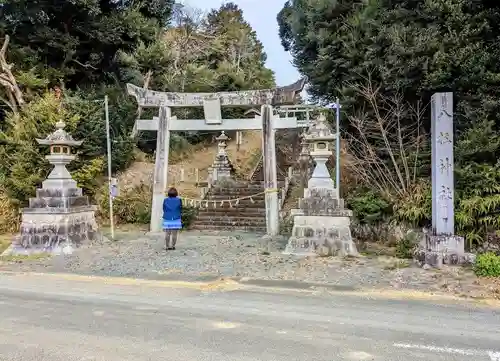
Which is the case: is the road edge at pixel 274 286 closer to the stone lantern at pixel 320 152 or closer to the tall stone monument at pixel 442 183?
the tall stone monument at pixel 442 183

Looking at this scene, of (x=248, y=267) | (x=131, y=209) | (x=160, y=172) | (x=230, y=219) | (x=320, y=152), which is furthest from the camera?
(x=230, y=219)

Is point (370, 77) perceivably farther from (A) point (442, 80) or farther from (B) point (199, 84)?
(B) point (199, 84)

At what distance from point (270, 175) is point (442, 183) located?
6.10 m

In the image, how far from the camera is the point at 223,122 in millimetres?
14102

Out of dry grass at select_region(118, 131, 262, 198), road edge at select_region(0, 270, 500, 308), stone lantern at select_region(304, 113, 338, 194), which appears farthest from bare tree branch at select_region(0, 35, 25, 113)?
stone lantern at select_region(304, 113, 338, 194)

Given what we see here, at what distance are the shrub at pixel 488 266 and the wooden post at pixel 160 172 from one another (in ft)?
30.2

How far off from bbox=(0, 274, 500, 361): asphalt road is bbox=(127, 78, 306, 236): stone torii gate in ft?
22.1

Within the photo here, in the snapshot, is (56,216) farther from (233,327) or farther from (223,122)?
(233,327)

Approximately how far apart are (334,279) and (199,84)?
1999 cm

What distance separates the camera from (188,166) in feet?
79.4

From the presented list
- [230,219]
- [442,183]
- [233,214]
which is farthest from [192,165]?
[442,183]

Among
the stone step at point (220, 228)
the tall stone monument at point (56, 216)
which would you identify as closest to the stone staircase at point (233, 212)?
the stone step at point (220, 228)

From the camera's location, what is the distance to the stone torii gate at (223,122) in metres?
13.3

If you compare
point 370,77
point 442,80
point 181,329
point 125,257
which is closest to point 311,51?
point 370,77
